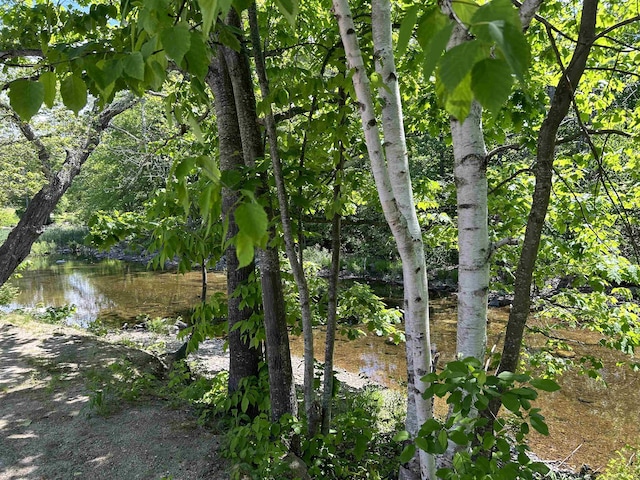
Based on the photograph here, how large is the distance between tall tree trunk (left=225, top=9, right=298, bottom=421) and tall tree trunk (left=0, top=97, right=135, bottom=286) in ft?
15.0

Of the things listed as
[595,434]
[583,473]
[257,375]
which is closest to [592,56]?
[257,375]

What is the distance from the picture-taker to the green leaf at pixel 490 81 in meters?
0.51

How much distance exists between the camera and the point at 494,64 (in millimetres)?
515

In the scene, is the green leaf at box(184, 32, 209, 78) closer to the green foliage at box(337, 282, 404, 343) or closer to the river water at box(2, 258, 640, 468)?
the river water at box(2, 258, 640, 468)

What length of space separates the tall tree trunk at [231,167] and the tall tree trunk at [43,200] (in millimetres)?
3883

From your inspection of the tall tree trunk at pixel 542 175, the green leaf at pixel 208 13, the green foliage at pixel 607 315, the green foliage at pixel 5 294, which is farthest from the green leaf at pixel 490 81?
the green foliage at pixel 5 294

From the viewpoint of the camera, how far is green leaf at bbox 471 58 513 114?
513 millimetres

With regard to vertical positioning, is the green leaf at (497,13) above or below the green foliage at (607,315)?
above

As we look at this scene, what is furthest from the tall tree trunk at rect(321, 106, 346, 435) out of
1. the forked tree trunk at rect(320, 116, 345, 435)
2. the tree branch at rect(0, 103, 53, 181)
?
the tree branch at rect(0, 103, 53, 181)

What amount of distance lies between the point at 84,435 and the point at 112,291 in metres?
12.7

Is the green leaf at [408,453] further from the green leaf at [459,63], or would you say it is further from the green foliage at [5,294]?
the green foliage at [5,294]

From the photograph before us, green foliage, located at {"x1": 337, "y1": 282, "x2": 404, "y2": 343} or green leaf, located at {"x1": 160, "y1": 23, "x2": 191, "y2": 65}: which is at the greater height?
green leaf, located at {"x1": 160, "y1": 23, "x2": 191, "y2": 65}

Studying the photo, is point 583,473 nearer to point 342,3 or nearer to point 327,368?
point 327,368

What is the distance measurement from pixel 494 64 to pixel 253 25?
197cm
